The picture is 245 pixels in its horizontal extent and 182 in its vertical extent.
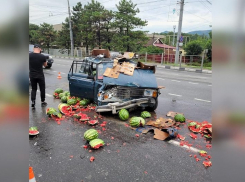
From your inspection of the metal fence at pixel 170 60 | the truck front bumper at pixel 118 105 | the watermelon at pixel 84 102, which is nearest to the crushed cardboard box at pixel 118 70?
the truck front bumper at pixel 118 105

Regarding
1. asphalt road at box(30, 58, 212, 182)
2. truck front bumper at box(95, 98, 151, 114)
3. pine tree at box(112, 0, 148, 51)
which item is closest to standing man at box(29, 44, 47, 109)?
asphalt road at box(30, 58, 212, 182)

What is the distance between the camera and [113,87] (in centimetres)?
612

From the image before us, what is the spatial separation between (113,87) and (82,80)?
1.42m

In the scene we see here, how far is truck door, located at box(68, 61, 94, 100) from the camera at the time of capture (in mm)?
6793

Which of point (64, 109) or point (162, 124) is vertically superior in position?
point (64, 109)

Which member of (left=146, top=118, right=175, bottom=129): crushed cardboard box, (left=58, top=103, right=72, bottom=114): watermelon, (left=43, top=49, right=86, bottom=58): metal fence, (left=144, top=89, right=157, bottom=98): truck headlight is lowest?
(left=146, top=118, right=175, bottom=129): crushed cardboard box

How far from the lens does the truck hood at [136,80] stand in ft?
20.1

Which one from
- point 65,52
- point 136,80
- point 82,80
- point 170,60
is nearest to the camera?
point 136,80

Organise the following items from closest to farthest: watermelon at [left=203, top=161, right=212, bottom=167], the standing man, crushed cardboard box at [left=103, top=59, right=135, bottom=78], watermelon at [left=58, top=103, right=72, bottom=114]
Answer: watermelon at [left=203, top=161, right=212, bottom=167] → crushed cardboard box at [left=103, top=59, right=135, bottom=78] → the standing man → watermelon at [left=58, top=103, right=72, bottom=114]

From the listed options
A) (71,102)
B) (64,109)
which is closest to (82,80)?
(71,102)

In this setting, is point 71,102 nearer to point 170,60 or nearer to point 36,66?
point 36,66

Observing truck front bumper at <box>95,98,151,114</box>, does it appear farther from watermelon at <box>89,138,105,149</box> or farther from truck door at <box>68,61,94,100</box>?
watermelon at <box>89,138,105,149</box>
